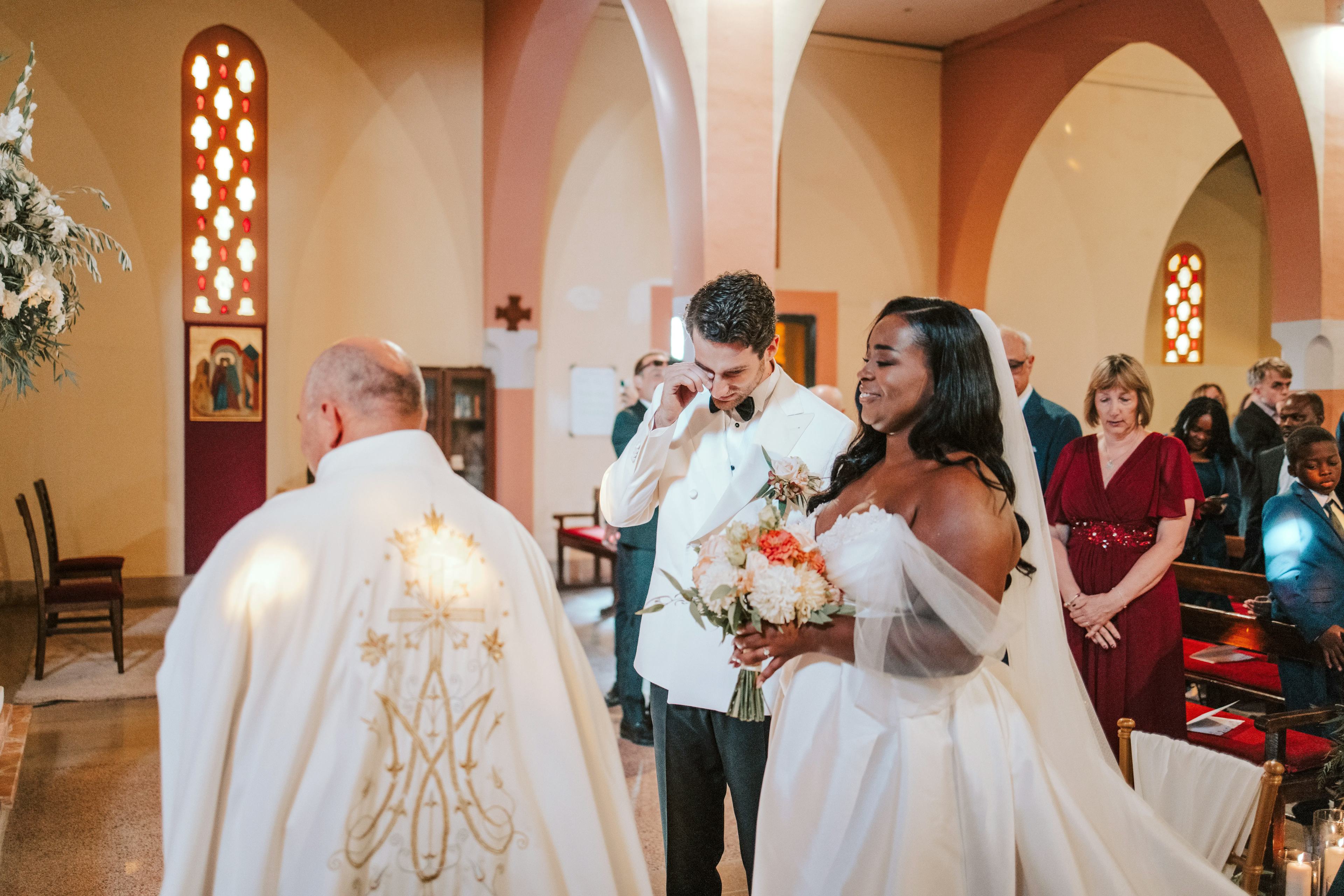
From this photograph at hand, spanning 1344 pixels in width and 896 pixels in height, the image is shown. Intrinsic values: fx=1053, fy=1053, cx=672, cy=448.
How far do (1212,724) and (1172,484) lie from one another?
90 centimetres

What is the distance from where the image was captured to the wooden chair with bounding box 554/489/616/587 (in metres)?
8.35

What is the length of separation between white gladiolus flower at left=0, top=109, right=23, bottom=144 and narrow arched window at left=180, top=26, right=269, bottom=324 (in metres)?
5.10

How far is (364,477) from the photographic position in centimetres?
181

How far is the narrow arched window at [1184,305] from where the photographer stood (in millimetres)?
12984

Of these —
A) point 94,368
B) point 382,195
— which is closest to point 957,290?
point 382,195

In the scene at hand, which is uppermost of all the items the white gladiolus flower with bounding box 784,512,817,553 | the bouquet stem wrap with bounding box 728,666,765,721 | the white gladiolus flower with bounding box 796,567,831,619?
the white gladiolus flower with bounding box 784,512,817,553

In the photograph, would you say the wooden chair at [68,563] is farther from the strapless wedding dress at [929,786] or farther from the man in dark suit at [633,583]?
the strapless wedding dress at [929,786]

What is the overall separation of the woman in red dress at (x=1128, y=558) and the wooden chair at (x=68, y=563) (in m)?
5.79

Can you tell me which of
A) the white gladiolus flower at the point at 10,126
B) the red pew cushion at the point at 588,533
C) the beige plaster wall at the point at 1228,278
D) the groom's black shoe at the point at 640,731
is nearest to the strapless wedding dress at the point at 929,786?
the groom's black shoe at the point at 640,731

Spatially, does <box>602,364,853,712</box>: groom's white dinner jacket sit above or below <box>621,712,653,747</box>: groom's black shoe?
above

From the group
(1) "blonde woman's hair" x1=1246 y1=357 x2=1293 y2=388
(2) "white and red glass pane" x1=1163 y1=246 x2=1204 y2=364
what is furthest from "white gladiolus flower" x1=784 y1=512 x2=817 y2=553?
(2) "white and red glass pane" x1=1163 y1=246 x2=1204 y2=364

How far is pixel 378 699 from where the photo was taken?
1772mm

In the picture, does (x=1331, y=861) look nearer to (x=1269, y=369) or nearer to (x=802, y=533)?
(x=802, y=533)

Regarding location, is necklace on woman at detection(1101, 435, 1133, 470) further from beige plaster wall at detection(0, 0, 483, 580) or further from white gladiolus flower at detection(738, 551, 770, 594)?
beige plaster wall at detection(0, 0, 483, 580)
